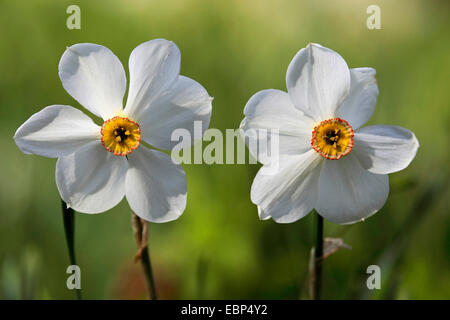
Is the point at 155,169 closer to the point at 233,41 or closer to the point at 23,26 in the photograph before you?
the point at 233,41

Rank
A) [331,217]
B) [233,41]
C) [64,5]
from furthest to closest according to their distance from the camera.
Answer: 1. [64,5]
2. [233,41]
3. [331,217]

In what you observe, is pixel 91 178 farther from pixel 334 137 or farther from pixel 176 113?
pixel 334 137

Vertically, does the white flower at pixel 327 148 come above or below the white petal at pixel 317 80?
below

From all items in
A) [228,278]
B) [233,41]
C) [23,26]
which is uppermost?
[23,26]

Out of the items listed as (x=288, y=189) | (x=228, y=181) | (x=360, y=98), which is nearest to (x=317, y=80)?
(x=360, y=98)

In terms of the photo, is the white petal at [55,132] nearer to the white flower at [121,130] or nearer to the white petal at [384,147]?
the white flower at [121,130]

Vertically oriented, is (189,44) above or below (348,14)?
below

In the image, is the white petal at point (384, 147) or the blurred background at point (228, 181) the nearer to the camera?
the white petal at point (384, 147)

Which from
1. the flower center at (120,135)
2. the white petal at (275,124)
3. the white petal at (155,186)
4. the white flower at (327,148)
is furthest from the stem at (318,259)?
the flower center at (120,135)
